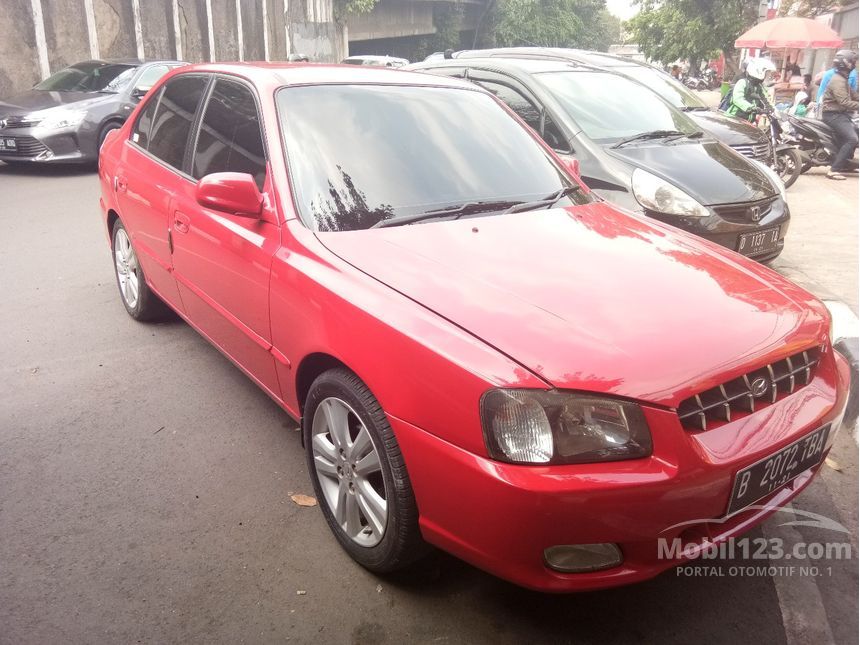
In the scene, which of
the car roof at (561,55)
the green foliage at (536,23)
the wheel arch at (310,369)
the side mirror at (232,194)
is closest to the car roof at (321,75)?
the side mirror at (232,194)

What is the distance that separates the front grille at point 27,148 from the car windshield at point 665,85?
762cm

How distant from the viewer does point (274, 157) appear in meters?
3.00

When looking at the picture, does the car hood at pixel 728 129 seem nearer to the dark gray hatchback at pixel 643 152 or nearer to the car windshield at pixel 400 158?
the dark gray hatchback at pixel 643 152

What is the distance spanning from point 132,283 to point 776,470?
4.02m

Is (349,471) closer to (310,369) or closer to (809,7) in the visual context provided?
(310,369)

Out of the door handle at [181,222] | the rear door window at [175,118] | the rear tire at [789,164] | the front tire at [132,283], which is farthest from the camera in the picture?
the rear tire at [789,164]

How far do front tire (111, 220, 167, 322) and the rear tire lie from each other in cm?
902

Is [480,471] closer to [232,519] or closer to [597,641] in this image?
[597,641]

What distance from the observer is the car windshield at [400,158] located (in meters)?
2.90

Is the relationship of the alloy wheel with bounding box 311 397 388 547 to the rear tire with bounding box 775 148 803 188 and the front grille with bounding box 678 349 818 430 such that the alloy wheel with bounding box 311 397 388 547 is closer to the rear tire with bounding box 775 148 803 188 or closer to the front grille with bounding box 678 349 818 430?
the front grille with bounding box 678 349 818 430

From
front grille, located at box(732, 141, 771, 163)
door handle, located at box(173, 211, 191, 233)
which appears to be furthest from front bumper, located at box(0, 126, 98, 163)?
front grille, located at box(732, 141, 771, 163)

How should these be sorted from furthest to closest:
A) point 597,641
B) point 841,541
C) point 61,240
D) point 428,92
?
point 61,240, point 428,92, point 841,541, point 597,641

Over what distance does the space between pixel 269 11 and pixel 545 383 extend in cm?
3171

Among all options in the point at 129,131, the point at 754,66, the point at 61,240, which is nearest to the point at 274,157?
the point at 129,131
